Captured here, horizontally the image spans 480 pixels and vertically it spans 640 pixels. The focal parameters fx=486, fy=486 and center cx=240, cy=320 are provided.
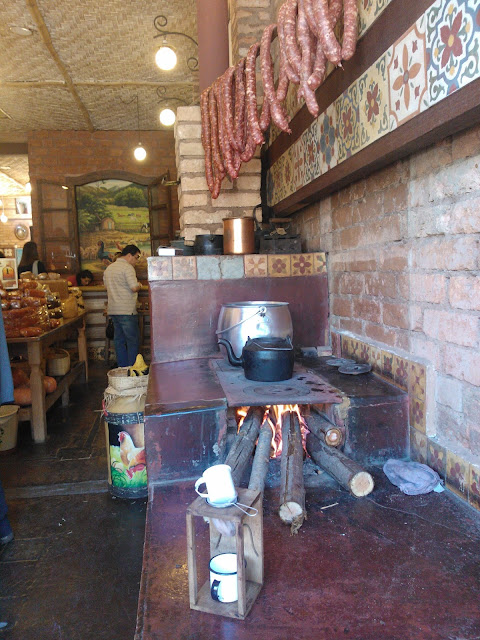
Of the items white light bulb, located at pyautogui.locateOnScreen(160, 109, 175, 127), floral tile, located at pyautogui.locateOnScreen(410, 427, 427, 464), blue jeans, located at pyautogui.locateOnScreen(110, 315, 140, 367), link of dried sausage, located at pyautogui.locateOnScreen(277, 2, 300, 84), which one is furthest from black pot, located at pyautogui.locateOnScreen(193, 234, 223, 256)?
white light bulb, located at pyautogui.locateOnScreen(160, 109, 175, 127)

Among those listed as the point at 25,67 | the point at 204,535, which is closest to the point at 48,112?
the point at 25,67

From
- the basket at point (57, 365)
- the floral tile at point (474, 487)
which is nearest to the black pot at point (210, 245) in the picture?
the floral tile at point (474, 487)

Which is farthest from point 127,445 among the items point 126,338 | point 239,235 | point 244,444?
point 126,338

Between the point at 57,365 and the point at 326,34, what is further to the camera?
the point at 57,365

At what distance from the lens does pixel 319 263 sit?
10.1ft

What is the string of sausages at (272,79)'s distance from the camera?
5.52 feet

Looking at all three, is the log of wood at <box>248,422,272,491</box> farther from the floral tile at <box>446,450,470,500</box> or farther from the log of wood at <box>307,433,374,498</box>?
the floral tile at <box>446,450,470,500</box>

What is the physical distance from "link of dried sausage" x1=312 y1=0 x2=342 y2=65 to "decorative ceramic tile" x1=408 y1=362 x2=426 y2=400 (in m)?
1.15

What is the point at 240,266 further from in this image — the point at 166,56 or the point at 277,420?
the point at 166,56

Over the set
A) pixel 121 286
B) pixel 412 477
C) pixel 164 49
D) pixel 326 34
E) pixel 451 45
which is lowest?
pixel 412 477

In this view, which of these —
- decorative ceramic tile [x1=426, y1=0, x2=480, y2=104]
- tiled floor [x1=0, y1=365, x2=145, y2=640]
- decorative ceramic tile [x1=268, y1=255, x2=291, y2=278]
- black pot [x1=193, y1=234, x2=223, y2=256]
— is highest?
decorative ceramic tile [x1=426, y1=0, x2=480, y2=104]

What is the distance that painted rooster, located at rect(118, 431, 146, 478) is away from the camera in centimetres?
284

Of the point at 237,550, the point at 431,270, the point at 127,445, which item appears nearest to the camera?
the point at 237,550

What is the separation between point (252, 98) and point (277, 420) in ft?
5.38
